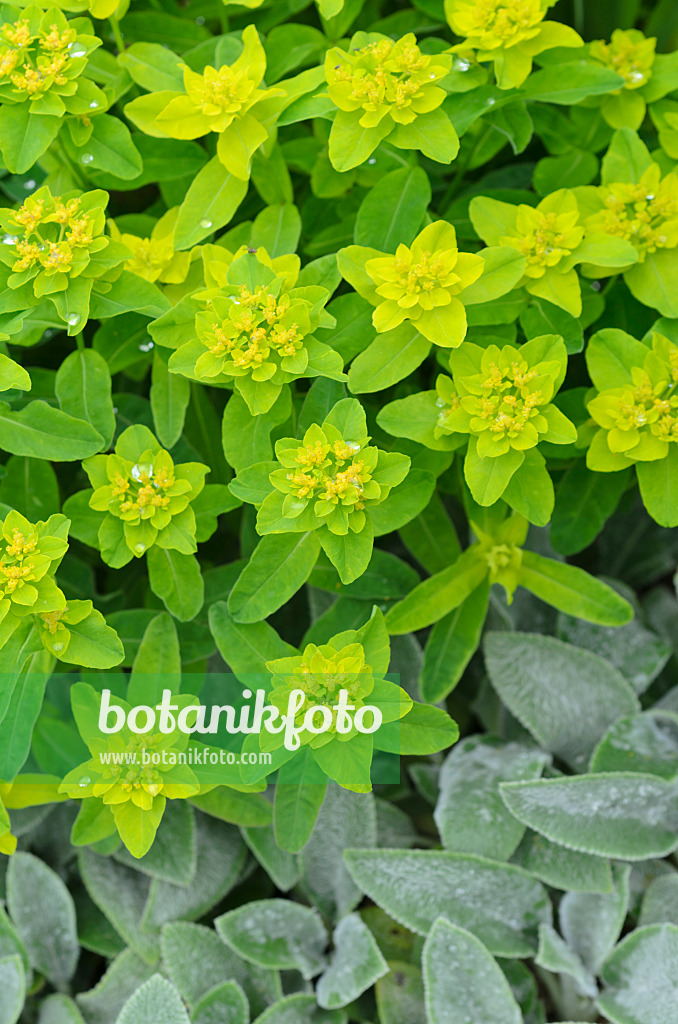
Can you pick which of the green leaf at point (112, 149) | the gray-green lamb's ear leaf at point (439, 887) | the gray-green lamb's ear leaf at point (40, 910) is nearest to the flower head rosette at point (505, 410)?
the green leaf at point (112, 149)

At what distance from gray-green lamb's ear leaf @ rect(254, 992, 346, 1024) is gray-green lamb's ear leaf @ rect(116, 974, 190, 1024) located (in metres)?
0.12

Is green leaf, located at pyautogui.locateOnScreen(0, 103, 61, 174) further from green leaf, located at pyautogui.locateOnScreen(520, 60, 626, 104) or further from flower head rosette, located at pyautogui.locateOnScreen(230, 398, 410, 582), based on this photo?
green leaf, located at pyautogui.locateOnScreen(520, 60, 626, 104)

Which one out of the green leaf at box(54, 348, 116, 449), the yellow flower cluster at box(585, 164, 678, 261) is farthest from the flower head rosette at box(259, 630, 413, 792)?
the yellow flower cluster at box(585, 164, 678, 261)

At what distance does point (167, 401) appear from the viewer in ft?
3.47

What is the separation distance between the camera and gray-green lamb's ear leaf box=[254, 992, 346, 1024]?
47.1 inches

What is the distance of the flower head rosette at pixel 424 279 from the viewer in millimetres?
923

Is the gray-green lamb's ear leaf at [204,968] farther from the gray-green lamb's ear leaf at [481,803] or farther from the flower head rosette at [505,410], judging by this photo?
the flower head rosette at [505,410]

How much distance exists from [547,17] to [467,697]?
1139 mm

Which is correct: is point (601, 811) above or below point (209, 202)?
below

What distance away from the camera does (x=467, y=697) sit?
1.57 m

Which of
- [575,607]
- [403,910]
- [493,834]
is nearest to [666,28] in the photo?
[575,607]

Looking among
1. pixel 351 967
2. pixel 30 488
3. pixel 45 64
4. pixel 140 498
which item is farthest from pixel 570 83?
pixel 351 967

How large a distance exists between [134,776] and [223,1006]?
0.44 m

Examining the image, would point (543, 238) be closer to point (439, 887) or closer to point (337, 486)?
Answer: point (337, 486)
